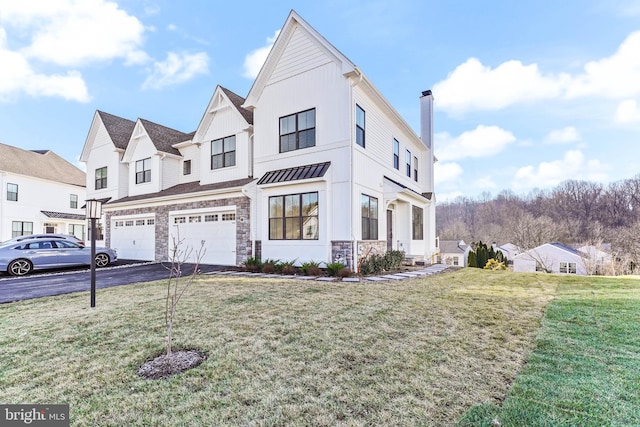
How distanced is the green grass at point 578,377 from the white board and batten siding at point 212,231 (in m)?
11.2

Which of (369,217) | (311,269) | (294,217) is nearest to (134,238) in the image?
(294,217)

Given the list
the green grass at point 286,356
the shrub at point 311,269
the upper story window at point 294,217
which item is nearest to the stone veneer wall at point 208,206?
the upper story window at point 294,217

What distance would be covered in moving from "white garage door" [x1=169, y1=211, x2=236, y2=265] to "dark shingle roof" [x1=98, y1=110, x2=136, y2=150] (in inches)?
307

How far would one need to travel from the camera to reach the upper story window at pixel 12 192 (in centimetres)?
2153

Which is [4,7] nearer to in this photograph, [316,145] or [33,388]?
[316,145]

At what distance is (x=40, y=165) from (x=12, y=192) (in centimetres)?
389

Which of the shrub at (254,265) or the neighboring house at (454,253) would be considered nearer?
the shrub at (254,265)

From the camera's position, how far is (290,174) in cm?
1119

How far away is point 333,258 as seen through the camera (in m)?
10.4

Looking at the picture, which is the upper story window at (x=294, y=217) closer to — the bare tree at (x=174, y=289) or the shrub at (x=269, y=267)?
the shrub at (x=269, y=267)

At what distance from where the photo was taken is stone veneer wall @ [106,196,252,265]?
41.3ft

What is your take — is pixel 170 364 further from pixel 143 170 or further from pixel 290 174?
pixel 143 170

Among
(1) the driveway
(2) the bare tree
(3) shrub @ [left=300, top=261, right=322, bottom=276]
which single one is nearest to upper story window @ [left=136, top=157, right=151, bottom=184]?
(1) the driveway

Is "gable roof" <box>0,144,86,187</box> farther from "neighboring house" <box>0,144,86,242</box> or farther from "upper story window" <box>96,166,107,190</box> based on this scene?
"upper story window" <box>96,166,107,190</box>
